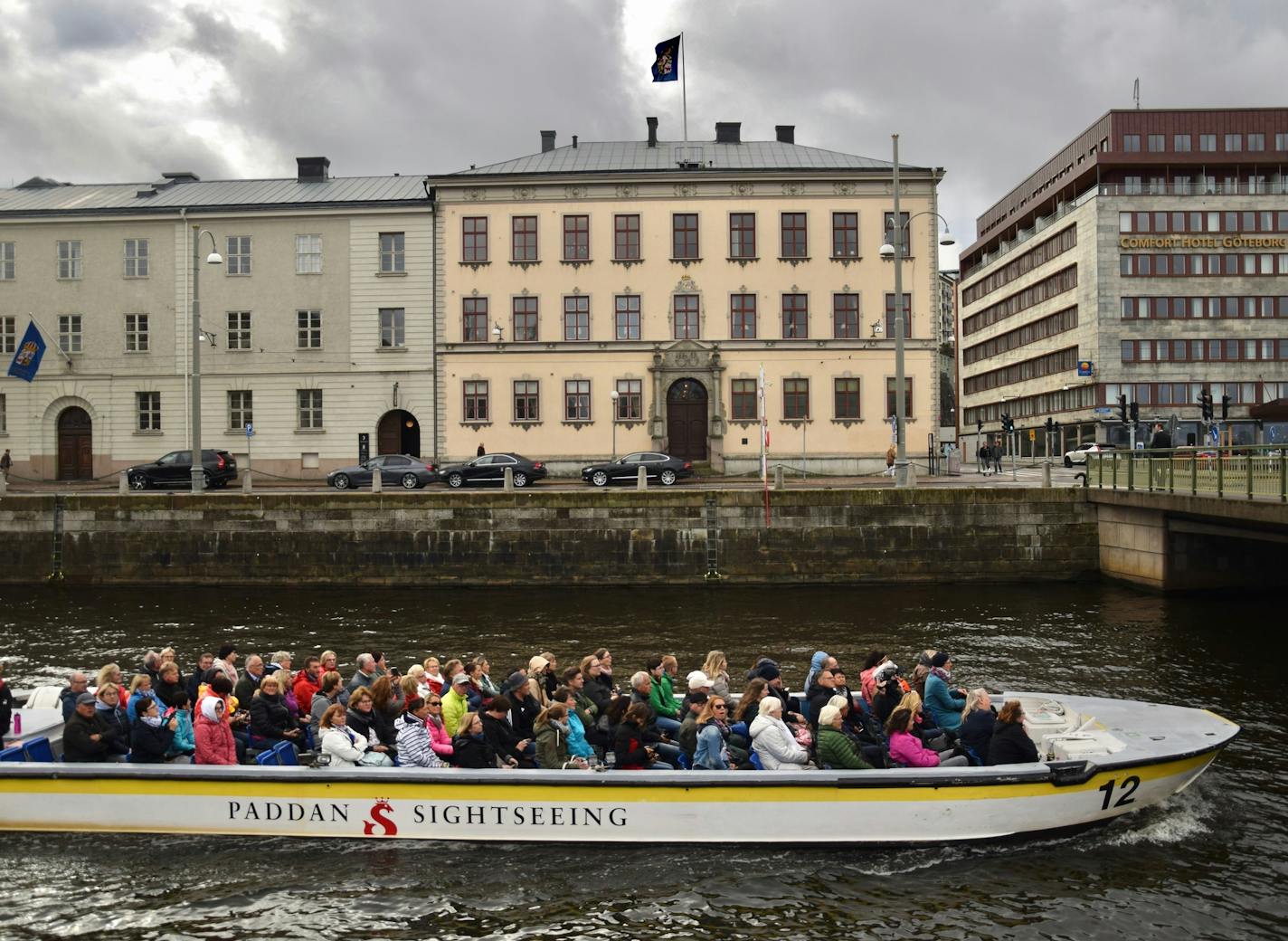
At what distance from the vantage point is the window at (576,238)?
4547 centimetres

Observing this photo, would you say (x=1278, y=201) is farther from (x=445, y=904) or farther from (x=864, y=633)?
(x=445, y=904)

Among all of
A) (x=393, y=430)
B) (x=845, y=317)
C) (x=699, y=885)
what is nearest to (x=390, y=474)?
(x=393, y=430)

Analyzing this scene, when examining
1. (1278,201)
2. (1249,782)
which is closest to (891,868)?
(1249,782)

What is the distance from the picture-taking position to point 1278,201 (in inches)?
2697

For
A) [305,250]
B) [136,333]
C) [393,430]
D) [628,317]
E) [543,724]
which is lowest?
[543,724]

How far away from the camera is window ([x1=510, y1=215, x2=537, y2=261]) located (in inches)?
1794

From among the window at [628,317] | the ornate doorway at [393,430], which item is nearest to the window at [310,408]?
the ornate doorway at [393,430]

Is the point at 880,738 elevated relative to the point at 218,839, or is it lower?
elevated

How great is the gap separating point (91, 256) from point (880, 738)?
4516 cm

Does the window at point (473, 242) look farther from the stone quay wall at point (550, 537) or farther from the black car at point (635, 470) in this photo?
the stone quay wall at point (550, 537)

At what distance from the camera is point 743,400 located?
4525cm

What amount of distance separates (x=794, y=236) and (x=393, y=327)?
674 inches

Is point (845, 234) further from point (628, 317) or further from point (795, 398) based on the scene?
point (628, 317)

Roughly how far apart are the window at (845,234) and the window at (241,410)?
25.0 m
